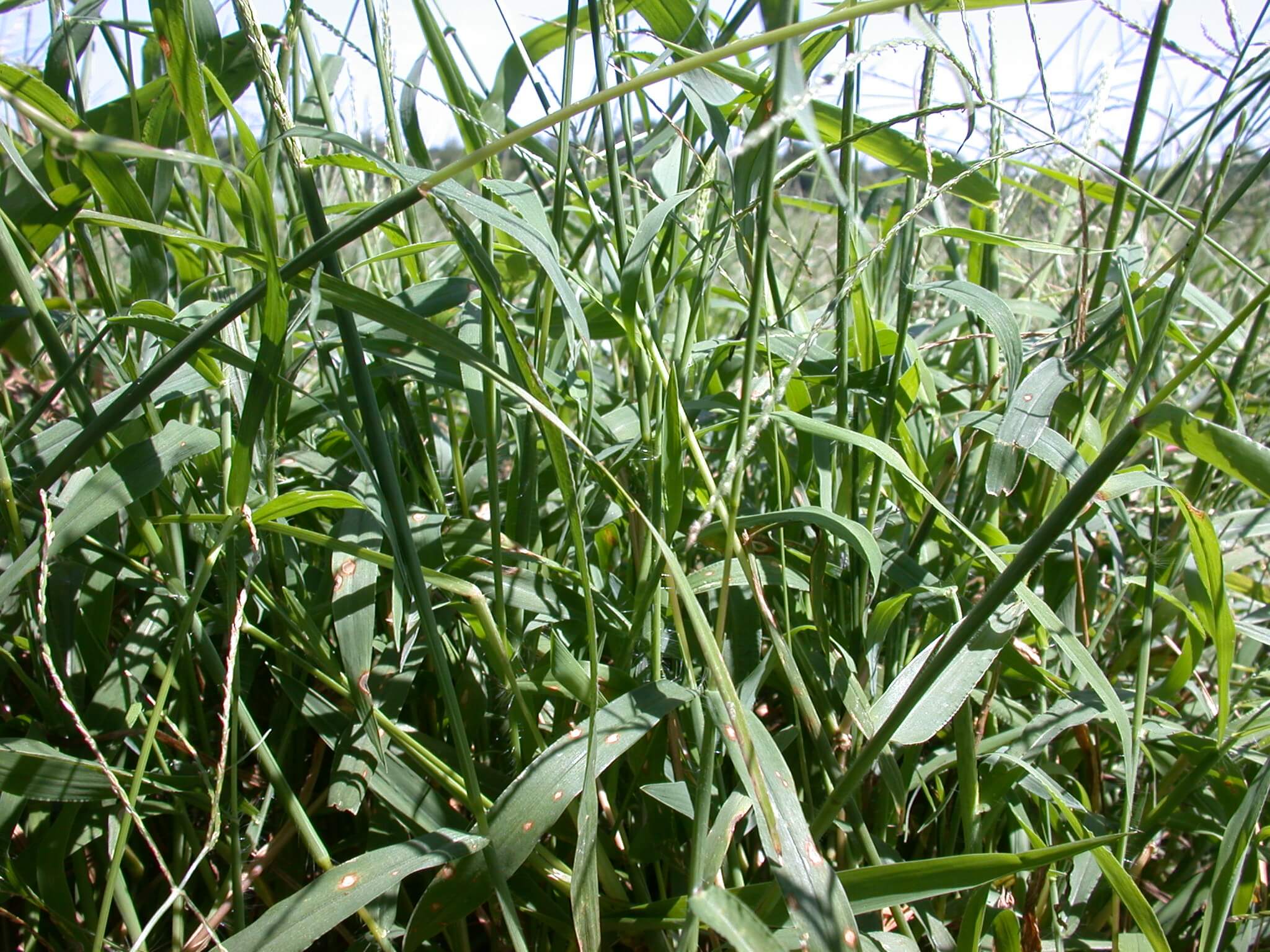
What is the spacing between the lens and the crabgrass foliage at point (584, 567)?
48cm

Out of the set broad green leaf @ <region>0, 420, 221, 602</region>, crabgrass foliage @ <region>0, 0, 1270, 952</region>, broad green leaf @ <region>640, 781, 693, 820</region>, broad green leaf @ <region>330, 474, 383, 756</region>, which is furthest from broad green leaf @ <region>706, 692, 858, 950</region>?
broad green leaf @ <region>0, 420, 221, 602</region>

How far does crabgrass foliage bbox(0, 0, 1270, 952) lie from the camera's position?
0.48 m

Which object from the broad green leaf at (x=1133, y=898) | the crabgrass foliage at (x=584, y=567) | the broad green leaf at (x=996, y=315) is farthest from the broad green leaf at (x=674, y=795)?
the broad green leaf at (x=996, y=315)

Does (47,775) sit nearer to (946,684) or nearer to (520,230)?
(520,230)

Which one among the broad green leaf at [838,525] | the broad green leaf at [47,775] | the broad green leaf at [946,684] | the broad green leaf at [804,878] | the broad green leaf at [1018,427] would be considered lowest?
the broad green leaf at [47,775]

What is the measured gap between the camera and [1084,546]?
78 centimetres

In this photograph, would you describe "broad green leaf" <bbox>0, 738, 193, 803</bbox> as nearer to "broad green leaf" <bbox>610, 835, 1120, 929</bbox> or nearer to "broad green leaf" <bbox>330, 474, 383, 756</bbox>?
"broad green leaf" <bbox>330, 474, 383, 756</bbox>

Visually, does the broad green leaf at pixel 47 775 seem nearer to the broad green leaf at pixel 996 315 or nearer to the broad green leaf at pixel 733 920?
the broad green leaf at pixel 733 920

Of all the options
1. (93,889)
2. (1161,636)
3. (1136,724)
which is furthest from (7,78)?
(1161,636)

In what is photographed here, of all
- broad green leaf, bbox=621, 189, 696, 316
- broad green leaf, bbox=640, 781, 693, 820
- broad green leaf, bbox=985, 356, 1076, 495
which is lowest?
broad green leaf, bbox=640, 781, 693, 820

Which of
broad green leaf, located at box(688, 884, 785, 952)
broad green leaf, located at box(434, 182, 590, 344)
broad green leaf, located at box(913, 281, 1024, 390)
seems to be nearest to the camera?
broad green leaf, located at box(688, 884, 785, 952)

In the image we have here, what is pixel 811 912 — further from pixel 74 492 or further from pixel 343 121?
pixel 343 121

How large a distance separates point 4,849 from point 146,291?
15.2 inches

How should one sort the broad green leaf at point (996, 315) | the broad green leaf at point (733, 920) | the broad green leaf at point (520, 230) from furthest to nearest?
the broad green leaf at point (996, 315), the broad green leaf at point (520, 230), the broad green leaf at point (733, 920)
